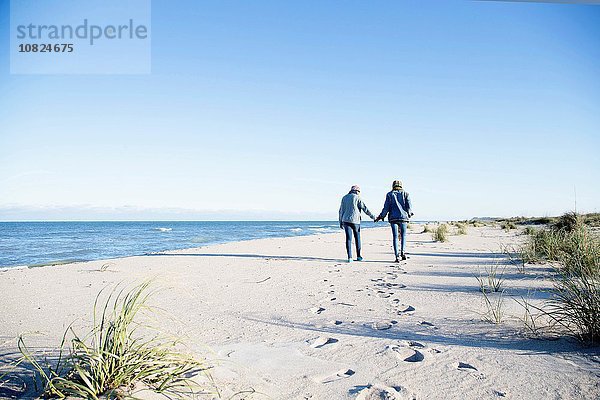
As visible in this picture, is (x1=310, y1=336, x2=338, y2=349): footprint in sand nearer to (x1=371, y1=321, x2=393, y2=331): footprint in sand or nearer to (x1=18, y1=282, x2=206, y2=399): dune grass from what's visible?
(x1=371, y1=321, x2=393, y2=331): footprint in sand

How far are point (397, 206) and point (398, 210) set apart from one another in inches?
3.9

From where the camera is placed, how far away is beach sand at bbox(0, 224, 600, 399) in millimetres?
2371

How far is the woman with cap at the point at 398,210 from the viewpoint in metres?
8.94

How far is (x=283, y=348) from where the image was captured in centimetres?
305

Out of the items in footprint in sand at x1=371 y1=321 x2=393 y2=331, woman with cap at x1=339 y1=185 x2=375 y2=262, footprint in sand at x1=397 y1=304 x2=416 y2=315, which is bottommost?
footprint in sand at x1=397 y1=304 x2=416 y2=315

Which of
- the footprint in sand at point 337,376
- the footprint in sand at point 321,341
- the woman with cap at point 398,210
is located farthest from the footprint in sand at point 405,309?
the woman with cap at point 398,210

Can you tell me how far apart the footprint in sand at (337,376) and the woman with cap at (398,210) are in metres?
6.54

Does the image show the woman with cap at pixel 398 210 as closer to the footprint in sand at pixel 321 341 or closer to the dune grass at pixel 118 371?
the footprint in sand at pixel 321 341

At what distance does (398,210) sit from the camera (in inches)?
352

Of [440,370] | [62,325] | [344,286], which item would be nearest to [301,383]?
[440,370]

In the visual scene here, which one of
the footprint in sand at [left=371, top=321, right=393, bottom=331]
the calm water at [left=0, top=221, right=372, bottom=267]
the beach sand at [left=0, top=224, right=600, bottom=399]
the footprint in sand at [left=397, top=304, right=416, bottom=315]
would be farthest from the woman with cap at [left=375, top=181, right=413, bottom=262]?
the calm water at [left=0, top=221, right=372, bottom=267]

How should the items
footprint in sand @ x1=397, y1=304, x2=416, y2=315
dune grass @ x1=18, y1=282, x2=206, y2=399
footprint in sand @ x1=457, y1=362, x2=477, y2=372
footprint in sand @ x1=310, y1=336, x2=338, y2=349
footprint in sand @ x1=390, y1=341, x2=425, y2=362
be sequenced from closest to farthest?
dune grass @ x1=18, y1=282, x2=206, y2=399 < footprint in sand @ x1=457, y1=362, x2=477, y2=372 < footprint in sand @ x1=390, y1=341, x2=425, y2=362 < footprint in sand @ x1=310, y1=336, x2=338, y2=349 < footprint in sand @ x1=397, y1=304, x2=416, y2=315

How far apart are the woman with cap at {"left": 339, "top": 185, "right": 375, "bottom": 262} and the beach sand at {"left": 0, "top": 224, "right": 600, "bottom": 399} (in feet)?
6.90

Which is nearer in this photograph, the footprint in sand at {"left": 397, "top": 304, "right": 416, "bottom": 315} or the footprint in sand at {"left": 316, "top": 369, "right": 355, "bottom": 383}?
the footprint in sand at {"left": 316, "top": 369, "right": 355, "bottom": 383}
